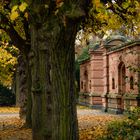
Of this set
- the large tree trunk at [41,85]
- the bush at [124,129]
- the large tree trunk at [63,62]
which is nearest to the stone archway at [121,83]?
the large tree trunk at [41,85]

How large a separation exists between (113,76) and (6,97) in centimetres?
1656

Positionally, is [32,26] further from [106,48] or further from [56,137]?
[106,48]

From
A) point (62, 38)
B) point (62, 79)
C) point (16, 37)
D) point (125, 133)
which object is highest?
point (16, 37)

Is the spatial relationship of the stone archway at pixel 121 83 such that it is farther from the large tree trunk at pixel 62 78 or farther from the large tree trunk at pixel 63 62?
the large tree trunk at pixel 62 78

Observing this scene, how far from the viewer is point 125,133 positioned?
31.7ft

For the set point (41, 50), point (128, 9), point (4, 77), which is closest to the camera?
point (41, 50)

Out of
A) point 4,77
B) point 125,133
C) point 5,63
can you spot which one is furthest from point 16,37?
point 4,77

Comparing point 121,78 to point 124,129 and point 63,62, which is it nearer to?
point 124,129

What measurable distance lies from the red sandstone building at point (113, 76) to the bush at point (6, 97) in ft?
22.3

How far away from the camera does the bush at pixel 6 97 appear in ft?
148

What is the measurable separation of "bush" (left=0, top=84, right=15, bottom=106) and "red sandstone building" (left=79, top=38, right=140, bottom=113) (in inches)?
267

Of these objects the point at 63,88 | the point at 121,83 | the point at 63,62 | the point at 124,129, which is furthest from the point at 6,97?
the point at 63,62

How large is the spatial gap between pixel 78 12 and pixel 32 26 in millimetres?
3220

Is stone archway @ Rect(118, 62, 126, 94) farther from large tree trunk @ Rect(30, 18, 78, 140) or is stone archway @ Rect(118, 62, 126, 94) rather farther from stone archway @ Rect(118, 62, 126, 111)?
large tree trunk @ Rect(30, 18, 78, 140)
